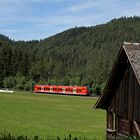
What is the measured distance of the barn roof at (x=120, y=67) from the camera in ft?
52.9

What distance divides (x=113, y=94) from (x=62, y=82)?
132620 millimetres

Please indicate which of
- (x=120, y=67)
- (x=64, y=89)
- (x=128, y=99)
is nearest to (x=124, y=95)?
(x=128, y=99)

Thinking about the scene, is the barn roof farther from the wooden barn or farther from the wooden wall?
the wooden wall

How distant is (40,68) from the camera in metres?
176

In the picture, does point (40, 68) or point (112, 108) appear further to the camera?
point (40, 68)

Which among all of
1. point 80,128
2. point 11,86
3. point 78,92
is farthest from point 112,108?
point 11,86

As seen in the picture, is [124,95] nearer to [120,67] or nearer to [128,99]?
[128,99]

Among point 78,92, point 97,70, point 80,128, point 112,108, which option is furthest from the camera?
point 97,70

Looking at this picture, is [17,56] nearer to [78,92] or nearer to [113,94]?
[78,92]

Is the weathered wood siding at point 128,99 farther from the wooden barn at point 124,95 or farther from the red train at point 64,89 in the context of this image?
the red train at point 64,89

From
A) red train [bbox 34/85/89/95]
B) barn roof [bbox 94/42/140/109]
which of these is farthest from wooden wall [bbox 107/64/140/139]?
red train [bbox 34/85/89/95]

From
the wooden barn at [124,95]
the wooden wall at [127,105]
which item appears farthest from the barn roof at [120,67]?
the wooden wall at [127,105]

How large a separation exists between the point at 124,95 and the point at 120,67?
4.23 ft

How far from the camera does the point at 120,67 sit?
1823 centimetres
